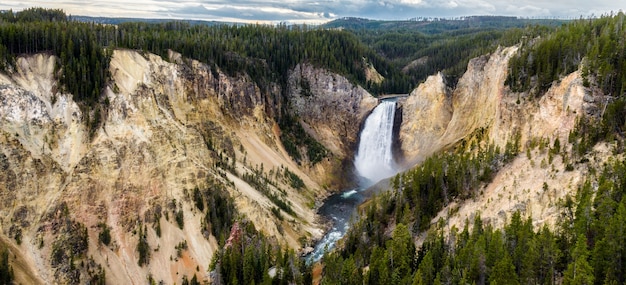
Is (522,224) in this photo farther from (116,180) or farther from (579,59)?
(116,180)

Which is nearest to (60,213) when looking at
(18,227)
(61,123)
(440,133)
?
(18,227)

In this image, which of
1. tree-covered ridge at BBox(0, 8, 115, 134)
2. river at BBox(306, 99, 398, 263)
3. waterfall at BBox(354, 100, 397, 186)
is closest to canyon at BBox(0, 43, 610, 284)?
tree-covered ridge at BBox(0, 8, 115, 134)

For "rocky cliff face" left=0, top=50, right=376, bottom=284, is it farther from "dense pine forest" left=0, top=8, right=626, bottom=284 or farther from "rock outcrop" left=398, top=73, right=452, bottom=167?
"rock outcrop" left=398, top=73, right=452, bottom=167

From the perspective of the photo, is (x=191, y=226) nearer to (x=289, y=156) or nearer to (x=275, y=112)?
(x=289, y=156)

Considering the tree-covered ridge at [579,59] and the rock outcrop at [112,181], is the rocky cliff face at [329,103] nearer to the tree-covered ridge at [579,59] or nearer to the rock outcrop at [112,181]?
the rock outcrop at [112,181]

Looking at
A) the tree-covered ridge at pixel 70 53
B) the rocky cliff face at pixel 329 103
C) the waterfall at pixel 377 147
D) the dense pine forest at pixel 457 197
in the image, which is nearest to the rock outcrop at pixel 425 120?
the waterfall at pixel 377 147

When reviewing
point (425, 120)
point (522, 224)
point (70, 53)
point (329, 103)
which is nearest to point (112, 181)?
point (70, 53)
